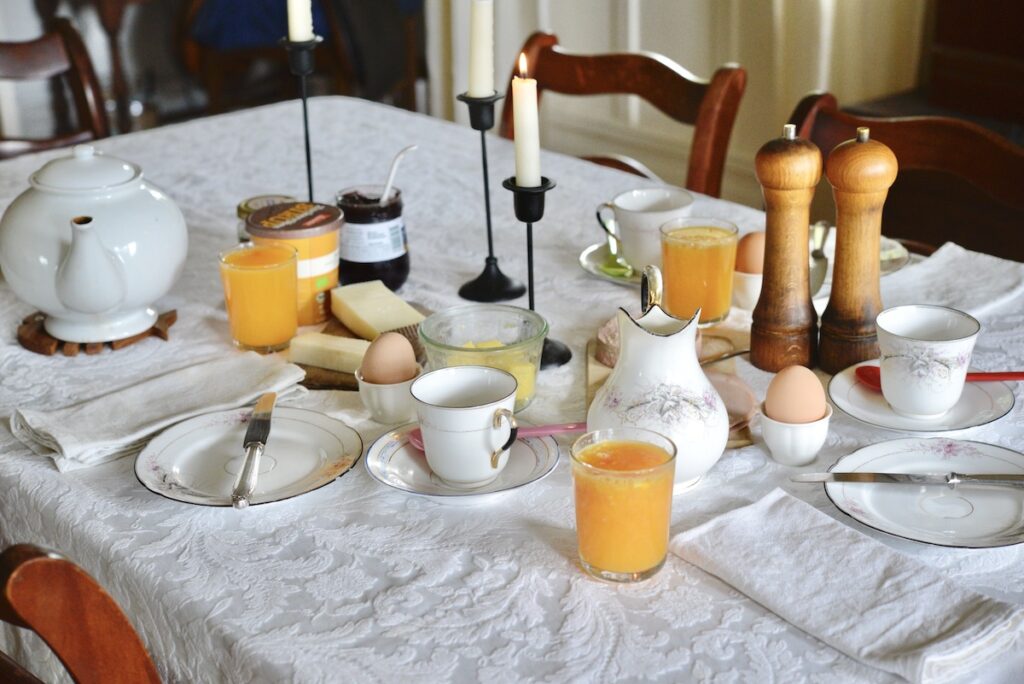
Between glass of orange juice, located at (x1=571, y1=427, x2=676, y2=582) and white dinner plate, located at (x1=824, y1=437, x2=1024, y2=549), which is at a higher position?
glass of orange juice, located at (x1=571, y1=427, x2=676, y2=582)

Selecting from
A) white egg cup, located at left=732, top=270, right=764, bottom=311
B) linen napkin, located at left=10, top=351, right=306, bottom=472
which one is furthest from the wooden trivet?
white egg cup, located at left=732, top=270, right=764, bottom=311

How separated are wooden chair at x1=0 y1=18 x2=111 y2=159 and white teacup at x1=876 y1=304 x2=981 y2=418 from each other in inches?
62.4

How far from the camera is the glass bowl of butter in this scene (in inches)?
41.6

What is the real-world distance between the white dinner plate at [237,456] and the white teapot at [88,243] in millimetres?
233

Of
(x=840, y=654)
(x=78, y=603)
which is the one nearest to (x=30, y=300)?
(x=78, y=603)

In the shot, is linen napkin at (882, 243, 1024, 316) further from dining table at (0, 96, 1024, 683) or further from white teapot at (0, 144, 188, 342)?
white teapot at (0, 144, 188, 342)

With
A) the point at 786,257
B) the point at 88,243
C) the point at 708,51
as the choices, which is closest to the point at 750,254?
the point at 786,257

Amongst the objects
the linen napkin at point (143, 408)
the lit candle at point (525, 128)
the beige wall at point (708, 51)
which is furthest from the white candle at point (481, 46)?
the beige wall at point (708, 51)

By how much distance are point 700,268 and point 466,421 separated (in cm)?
42

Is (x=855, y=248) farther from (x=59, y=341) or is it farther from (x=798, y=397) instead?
(x=59, y=341)

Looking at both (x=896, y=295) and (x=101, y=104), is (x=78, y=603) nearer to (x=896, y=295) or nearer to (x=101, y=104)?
(x=896, y=295)

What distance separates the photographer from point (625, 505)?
795 mm

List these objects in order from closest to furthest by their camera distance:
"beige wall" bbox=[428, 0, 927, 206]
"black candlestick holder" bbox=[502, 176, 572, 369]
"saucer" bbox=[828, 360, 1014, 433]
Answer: "saucer" bbox=[828, 360, 1014, 433], "black candlestick holder" bbox=[502, 176, 572, 369], "beige wall" bbox=[428, 0, 927, 206]

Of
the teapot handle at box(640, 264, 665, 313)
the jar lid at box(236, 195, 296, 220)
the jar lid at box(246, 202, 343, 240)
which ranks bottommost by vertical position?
the jar lid at box(236, 195, 296, 220)
